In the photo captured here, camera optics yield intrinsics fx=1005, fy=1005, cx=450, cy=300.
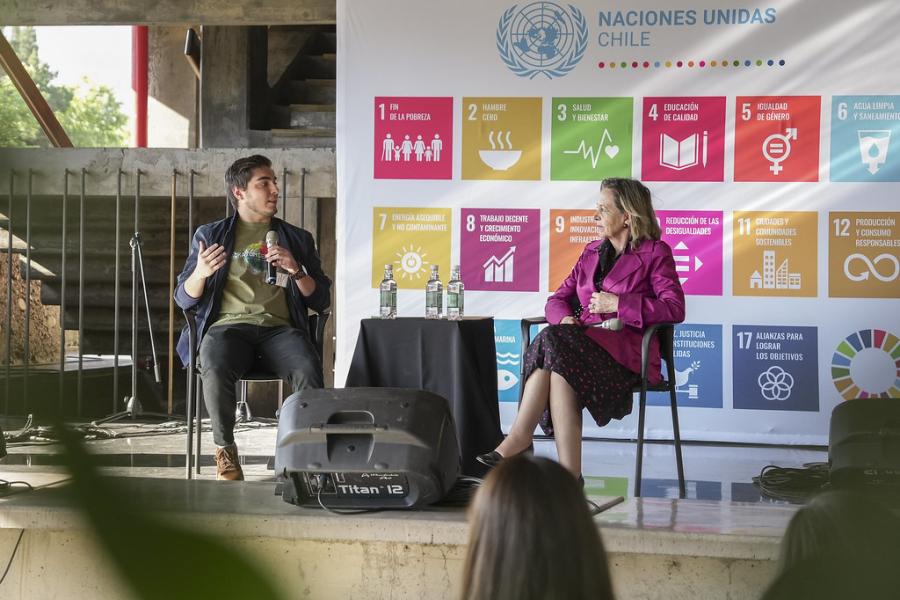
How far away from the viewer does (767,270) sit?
4.56m

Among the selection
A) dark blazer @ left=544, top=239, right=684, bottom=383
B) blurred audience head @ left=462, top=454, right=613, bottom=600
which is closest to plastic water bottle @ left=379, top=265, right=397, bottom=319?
dark blazer @ left=544, top=239, right=684, bottom=383

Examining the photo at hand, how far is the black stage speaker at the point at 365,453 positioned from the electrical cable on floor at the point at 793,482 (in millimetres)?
1626

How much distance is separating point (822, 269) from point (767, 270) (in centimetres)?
24

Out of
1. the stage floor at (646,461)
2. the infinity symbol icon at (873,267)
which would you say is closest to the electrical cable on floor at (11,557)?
the stage floor at (646,461)

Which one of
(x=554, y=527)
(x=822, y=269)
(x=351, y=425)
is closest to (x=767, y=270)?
(x=822, y=269)

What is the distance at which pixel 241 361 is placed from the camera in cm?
347

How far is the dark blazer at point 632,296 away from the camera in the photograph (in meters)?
3.26

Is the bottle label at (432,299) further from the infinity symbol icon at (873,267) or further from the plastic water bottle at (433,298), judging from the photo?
the infinity symbol icon at (873,267)

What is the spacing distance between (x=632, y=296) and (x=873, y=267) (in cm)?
174

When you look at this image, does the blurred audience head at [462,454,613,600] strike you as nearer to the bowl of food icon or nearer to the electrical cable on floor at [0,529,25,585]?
the electrical cable on floor at [0,529,25,585]

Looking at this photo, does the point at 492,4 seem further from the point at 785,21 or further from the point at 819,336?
the point at 819,336

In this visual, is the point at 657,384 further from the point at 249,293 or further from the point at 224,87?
the point at 224,87

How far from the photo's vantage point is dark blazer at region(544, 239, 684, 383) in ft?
10.7

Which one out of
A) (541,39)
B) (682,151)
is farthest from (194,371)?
(682,151)
